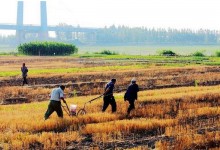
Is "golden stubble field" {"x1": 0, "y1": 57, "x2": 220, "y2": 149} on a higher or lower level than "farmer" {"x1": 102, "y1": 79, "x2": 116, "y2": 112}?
lower

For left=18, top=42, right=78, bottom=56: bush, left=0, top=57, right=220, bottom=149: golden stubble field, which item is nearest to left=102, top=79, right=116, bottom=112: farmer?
left=0, top=57, right=220, bottom=149: golden stubble field

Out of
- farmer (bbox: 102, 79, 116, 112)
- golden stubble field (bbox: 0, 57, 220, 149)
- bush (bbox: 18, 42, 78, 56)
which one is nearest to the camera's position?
golden stubble field (bbox: 0, 57, 220, 149)

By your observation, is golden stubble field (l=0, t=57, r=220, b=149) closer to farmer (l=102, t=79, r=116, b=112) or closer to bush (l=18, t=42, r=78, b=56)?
farmer (l=102, t=79, r=116, b=112)

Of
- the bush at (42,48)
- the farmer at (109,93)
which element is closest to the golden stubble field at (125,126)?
the farmer at (109,93)

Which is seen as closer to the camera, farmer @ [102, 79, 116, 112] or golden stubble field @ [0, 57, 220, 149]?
golden stubble field @ [0, 57, 220, 149]

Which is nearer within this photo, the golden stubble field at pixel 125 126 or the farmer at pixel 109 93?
the golden stubble field at pixel 125 126

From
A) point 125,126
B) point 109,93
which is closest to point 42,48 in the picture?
point 109,93

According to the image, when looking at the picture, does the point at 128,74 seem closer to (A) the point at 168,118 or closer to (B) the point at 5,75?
(B) the point at 5,75

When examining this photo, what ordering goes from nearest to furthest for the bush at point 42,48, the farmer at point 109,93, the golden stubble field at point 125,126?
the golden stubble field at point 125,126 < the farmer at point 109,93 < the bush at point 42,48

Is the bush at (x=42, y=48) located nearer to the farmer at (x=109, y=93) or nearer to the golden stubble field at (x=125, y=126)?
the golden stubble field at (x=125, y=126)

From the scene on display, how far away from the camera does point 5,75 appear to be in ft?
126

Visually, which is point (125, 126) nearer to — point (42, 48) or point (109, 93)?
point (109, 93)

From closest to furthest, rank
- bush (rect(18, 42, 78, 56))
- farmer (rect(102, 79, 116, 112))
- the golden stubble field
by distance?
the golden stubble field
farmer (rect(102, 79, 116, 112))
bush (rect(18, 42, 78, 56))

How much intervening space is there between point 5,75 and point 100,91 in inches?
564
